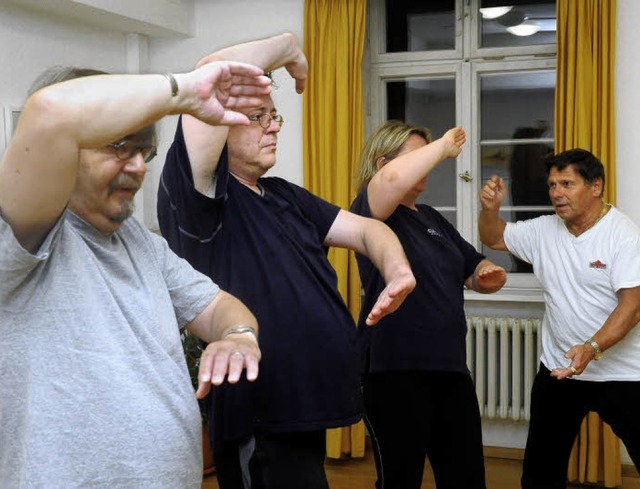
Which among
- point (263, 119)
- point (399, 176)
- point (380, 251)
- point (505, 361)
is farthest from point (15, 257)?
point (505, 361)

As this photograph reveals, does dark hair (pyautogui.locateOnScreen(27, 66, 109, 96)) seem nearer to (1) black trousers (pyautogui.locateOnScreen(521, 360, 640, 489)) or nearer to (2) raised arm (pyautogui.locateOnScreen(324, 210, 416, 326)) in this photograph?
(2) raised arm (pyautogui.locateOnScreen(324, 210, 416, 326))

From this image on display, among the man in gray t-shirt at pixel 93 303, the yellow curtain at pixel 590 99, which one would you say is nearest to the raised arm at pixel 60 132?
the man in gray t-shirt at pixel 93 303

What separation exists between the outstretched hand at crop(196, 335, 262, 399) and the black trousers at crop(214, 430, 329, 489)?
0.50 meters

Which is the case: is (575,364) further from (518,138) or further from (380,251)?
(518,138)

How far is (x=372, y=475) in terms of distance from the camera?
164 inches

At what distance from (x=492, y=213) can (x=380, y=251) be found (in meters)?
1.50

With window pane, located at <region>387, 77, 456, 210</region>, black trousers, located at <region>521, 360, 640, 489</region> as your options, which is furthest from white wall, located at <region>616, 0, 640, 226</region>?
black trousers, located at <region>521, 360, 640, 489</region>

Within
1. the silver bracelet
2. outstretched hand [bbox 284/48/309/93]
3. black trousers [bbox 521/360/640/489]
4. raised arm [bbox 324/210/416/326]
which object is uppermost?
outstretched hand [bbox 284/48/309/93]

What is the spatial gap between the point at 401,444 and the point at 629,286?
3.69ft

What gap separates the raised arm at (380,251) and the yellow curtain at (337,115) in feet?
7.10

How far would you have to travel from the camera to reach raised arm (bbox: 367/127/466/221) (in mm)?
2439

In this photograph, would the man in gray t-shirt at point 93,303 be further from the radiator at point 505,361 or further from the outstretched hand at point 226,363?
the radiator at point 505,361

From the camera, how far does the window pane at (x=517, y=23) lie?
428cm

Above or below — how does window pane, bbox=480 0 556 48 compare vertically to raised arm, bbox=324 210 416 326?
above
